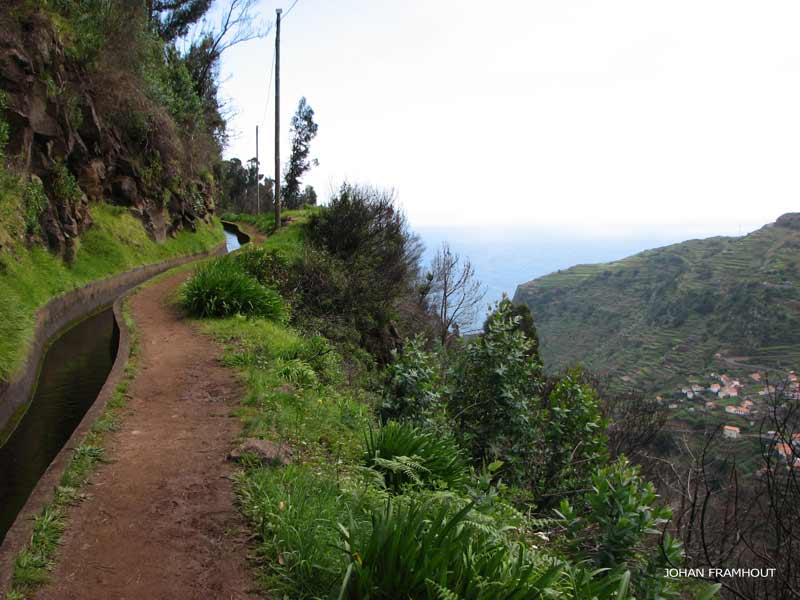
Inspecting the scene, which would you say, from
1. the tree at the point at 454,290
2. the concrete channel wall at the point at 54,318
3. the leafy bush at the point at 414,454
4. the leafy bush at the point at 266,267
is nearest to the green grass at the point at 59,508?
the concrete channel wall at the point at 54,318

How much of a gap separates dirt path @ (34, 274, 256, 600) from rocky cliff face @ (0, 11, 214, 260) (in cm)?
735

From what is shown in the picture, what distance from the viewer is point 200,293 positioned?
977 centimetres

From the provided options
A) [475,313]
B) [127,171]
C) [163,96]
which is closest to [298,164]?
[475,313]

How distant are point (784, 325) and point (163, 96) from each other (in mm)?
31996

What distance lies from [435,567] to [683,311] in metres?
46.4

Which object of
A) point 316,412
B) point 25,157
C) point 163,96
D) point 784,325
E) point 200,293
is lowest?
point 784,325

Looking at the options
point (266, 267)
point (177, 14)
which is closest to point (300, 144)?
point (177, 14)

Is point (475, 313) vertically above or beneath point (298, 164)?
beneath

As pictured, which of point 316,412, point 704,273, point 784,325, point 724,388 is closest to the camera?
point 316,412

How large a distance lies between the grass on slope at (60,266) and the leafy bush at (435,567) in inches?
218

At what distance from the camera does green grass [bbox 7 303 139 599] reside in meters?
2.82

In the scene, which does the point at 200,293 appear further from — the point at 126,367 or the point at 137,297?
the point at 126,367

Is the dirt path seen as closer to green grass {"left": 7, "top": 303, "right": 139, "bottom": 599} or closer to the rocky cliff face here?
green grass {"left": 7, "top": 303, "right": 139, "bottom": 599}

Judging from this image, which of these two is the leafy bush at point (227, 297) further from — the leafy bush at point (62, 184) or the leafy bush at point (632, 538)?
the leafy bush at point (632, 538)
